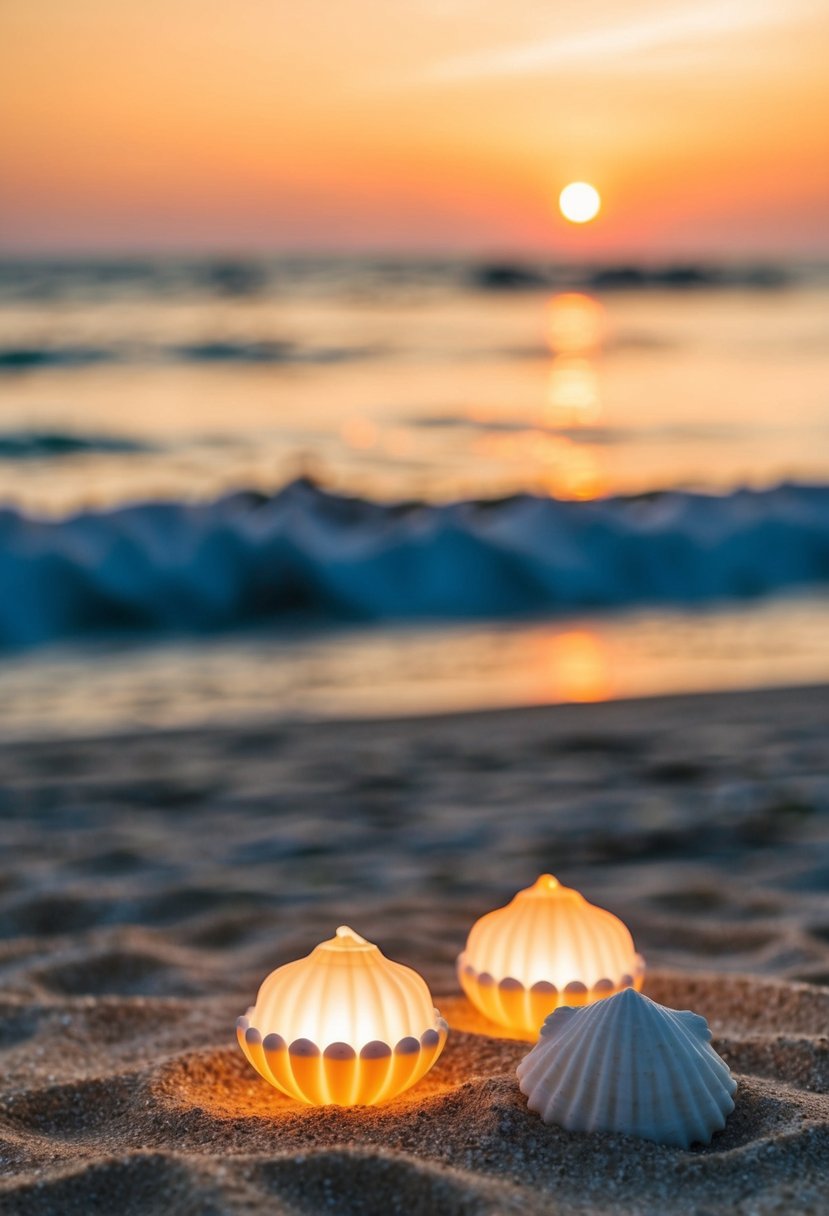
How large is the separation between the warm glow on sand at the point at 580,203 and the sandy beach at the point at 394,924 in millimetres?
20725

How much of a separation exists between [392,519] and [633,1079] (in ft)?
25.3

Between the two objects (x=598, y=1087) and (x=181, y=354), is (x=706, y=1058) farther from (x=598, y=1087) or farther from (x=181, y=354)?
(x=181, y=354)

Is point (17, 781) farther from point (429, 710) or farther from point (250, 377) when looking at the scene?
point (250, 377)

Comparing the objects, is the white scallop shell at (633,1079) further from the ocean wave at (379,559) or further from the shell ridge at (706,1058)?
the ocean wave at (379,559)

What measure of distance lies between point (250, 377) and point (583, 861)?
45.9ft

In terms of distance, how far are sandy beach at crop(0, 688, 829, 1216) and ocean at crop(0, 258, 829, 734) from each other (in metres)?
0.74

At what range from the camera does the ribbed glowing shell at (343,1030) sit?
2008mm

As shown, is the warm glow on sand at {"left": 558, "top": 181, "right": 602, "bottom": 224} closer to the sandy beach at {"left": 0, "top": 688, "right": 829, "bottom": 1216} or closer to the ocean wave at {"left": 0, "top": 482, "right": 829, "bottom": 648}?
the ocean wave at {"left": 0, "top": 482, "right": 829, "bottom": 648}

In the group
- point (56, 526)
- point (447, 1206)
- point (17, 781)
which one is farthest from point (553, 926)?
point (56, 526)

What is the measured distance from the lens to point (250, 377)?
1695 cm

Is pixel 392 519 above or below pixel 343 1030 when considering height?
above

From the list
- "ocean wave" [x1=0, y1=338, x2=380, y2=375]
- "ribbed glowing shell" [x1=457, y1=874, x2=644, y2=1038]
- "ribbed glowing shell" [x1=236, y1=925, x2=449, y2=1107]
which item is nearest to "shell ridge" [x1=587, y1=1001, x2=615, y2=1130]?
"ribbed glowing shell" [x1=236, y1=925, x2=449, y2=1107]

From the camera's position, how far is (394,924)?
125 inches

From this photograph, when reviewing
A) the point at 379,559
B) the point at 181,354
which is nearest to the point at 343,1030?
the point at 379,559
